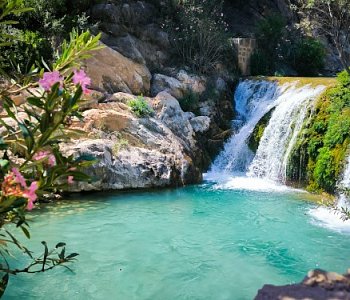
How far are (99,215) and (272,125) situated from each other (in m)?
7.02

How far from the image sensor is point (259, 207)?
9.15 m

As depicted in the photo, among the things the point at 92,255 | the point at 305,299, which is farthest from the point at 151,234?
the point at 305,299

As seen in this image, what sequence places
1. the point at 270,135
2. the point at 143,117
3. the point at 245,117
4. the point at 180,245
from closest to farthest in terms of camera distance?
the point at 180,245 < the point at 143,117 < the point at 270,135 < the point at 245,117

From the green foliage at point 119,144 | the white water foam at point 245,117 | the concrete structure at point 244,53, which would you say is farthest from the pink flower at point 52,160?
the concrete structure at point 244,53

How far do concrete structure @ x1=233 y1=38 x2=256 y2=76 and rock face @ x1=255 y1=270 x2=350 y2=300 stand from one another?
606 inches

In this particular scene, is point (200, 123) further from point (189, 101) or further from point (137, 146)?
point (137, 146)

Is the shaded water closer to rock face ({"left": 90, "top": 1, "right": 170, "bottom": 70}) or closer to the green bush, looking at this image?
the green bush

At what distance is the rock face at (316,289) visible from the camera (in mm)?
3191

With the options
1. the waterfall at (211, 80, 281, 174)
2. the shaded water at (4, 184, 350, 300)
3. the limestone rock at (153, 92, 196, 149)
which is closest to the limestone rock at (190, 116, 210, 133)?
the limestone rock at (153, 92, 196, 149)

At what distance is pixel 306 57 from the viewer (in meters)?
20.6

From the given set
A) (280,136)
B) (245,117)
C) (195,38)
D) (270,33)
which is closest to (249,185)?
(280,136)

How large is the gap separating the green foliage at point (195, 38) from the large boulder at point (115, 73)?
2680 mm

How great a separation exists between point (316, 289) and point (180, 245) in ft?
11.8

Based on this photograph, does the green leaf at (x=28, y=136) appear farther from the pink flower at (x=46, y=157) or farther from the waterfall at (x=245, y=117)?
the waterfall at (x=245, y=117)
